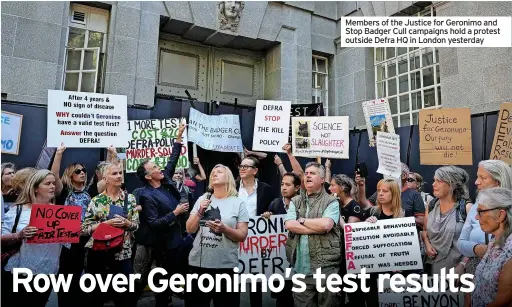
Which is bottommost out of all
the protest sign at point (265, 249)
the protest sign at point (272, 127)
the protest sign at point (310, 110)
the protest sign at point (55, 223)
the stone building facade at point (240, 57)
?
the protest sign at point (265, 249)

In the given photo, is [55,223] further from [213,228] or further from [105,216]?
[213,228]

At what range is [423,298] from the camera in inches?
153

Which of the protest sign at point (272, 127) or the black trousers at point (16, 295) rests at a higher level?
the protest sign at point (272, 127)

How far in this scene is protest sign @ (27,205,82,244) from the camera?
386 centimetres

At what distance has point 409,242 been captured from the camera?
4148 mm

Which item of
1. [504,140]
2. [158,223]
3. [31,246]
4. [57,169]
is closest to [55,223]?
[31,246]

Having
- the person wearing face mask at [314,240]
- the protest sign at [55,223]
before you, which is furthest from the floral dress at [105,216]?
the person wearing face mask at [314,240]

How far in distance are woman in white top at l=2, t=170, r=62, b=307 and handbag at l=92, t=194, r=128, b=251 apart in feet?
1.25

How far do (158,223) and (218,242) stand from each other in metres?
0.95

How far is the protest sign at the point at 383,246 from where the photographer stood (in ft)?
13.6

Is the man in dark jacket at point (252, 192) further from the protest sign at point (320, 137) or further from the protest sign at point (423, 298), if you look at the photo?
the protest sign at point (423, 298)

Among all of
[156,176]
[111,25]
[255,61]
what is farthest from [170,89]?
[156,176]

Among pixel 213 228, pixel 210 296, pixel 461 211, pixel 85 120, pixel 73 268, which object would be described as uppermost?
pixel 85 120

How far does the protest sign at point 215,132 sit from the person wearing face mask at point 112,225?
242 cm
